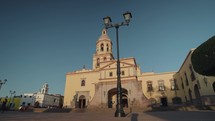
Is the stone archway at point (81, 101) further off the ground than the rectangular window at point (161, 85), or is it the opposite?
the rectangular window at point (161, 85)

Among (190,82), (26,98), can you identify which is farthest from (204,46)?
(26,98)

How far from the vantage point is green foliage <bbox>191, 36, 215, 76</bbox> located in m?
12.2

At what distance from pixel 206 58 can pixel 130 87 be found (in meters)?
15.6

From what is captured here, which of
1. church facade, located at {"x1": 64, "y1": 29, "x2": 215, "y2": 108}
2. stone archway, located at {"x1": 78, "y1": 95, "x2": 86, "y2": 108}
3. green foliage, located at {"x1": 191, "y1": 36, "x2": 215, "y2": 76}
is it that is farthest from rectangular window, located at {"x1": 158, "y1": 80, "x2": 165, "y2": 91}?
stone archway, located at {"x1": 78, "y1": 95, "x2": 86, "y2": 108}

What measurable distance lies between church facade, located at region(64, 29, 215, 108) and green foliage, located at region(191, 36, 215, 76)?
9084mm

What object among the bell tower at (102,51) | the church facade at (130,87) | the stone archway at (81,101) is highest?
the bell tower at (102,51)

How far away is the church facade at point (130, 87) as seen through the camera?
25359mm

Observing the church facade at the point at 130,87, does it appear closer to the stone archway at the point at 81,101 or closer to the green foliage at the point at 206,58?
the stone archway at the point at 81,101

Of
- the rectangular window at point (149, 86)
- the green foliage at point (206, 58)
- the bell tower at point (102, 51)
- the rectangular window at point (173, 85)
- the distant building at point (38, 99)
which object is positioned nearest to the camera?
the green foliage at point (206, 58)

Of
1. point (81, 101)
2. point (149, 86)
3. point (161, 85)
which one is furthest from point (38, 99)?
point (161, 85)

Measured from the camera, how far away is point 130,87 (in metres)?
26.7

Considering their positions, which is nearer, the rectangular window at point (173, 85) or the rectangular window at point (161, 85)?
the rectangular window at point (173, 85)

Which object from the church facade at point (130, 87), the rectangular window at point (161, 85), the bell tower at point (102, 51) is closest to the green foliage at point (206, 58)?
the church facade at point (130, 87)

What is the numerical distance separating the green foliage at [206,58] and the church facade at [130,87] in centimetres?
908
